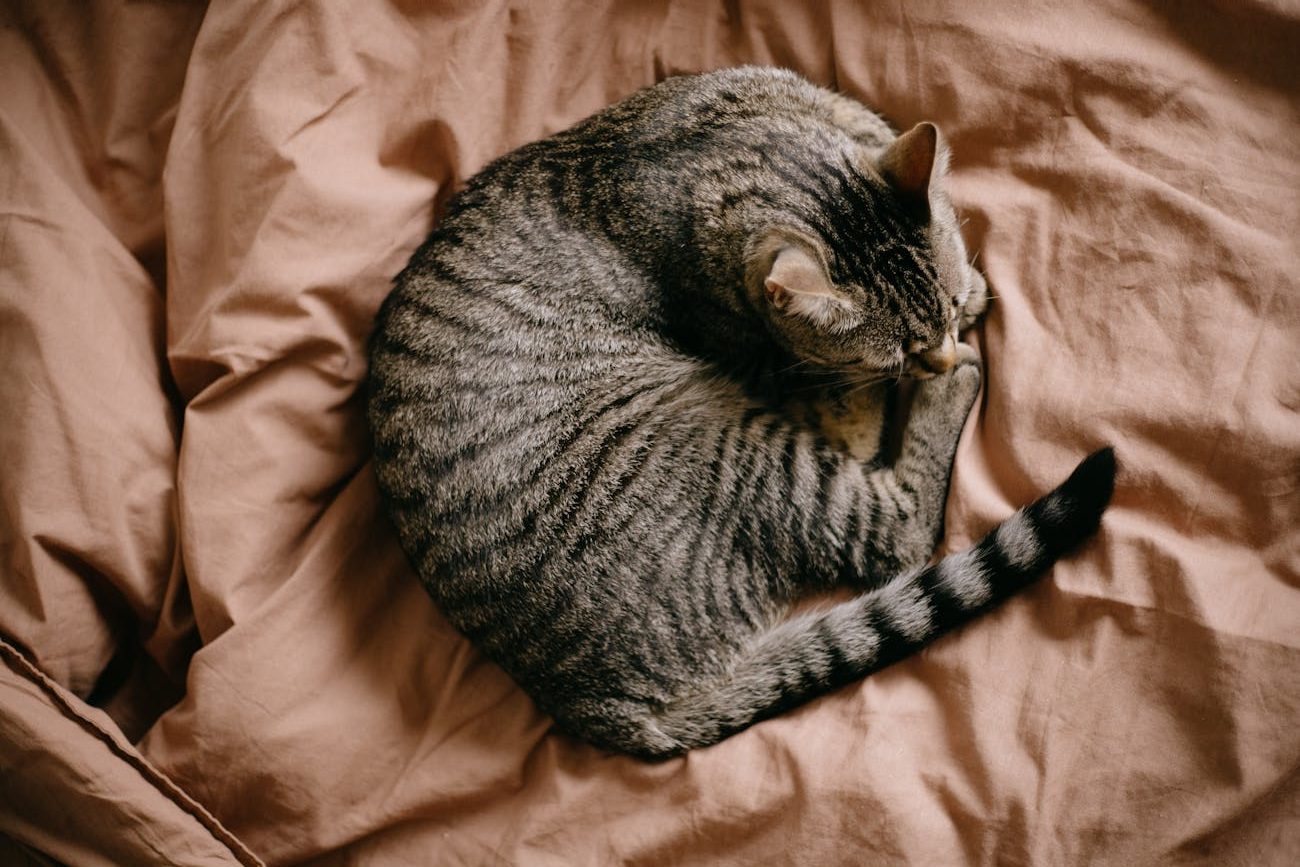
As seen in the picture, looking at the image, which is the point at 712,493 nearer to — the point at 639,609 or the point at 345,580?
the point at 639,609

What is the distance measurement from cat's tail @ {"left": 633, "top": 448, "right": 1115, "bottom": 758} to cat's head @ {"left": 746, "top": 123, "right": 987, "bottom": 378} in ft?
0.96

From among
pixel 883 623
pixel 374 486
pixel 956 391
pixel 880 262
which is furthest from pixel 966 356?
pixel 374 486

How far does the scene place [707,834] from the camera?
1.32 metres

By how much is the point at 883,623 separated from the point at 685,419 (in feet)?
1.49

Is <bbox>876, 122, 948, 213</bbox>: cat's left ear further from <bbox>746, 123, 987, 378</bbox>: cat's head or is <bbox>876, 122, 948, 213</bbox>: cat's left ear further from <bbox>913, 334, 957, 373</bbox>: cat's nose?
<bbox>913, 334, 957, 373</bbox>: cat's nose

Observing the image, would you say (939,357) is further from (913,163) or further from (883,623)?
(883,623)

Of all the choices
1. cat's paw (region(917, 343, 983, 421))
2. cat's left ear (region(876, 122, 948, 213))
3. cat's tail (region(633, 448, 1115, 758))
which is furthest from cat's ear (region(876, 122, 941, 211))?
cat's tail (region(633, 448, 1115, 758))

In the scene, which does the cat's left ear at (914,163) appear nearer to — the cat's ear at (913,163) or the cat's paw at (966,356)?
the cat's ear at (913,163)

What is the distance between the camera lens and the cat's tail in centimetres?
127

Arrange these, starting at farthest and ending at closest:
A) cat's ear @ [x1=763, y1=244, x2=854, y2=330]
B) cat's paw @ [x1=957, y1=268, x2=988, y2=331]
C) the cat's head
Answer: cat's paw @ [x1=957, y1=268, x2=988, y2=331] → the cat's head → cat's ear @ [x1=763, y1=244, x2=854, y2=330]

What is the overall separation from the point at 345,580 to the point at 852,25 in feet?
4.27

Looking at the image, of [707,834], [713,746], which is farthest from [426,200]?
[707,834]

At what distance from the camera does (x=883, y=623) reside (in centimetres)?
134

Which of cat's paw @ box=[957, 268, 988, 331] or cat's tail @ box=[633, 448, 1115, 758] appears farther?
cat's paw @ box=[957, 268, 988, 331]
